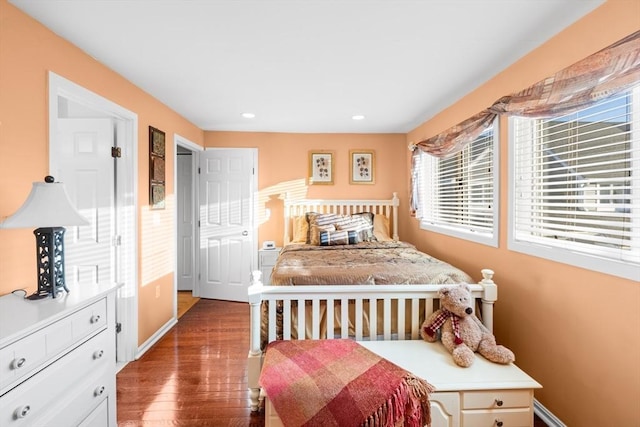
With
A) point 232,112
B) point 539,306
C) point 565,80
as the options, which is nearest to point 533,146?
point 565,80

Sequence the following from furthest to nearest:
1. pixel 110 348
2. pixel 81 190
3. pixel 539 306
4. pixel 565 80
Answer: pixel 81 190 < pixel 539 306 < pixel 110 348 < pixel 565 80

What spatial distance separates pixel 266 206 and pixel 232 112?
1.40 metres

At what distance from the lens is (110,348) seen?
1.74 m

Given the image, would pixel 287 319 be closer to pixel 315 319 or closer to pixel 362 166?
pixel 315 319

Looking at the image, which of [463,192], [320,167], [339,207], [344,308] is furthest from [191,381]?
[320,167]

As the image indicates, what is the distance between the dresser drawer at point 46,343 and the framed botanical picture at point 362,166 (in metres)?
3.43

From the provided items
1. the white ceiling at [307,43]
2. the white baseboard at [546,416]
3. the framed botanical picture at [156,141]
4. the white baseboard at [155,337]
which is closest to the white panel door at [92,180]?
the framed botanical picture at [156,141]

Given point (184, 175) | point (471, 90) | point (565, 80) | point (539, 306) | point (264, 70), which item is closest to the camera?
point (565, 80)

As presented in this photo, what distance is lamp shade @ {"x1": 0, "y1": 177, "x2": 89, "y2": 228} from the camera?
1430mm

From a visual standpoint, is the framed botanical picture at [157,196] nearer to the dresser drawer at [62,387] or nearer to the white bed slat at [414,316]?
the dresser drawer at [62,387]

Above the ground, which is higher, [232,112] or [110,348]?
[232,112]

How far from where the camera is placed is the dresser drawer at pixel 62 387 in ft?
3.87

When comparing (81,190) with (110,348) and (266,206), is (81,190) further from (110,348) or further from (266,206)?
(266,206)

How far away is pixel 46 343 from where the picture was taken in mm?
1303
